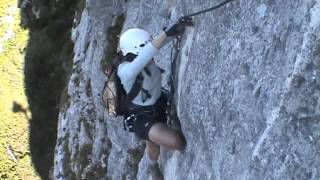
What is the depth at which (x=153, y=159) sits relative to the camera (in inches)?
546

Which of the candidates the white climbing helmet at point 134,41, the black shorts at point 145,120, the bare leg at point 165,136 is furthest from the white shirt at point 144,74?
the bare leg at point 165,136

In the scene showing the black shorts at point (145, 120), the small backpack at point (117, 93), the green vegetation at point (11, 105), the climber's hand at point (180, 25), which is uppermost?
the climber's hand at point (180, 25)

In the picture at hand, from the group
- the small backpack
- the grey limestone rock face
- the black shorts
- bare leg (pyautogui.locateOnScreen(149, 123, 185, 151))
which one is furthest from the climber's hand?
bare leg (pyautogui.locateOnScreen(149, 123, 185, 151))

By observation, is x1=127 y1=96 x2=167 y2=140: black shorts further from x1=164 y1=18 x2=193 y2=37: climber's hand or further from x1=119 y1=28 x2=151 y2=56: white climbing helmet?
x1=164 y1=18 x2=193 y2=37: climber's hand

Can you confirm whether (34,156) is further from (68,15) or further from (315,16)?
(315,16)

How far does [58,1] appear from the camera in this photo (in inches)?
1415

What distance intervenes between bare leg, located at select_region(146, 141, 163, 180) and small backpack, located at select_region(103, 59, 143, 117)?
85.0 inches

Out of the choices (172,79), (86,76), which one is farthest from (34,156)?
(172,79)

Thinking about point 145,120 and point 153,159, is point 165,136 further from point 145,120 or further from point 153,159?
point 153,159

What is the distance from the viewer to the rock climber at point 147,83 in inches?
407

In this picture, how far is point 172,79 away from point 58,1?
25.2 m

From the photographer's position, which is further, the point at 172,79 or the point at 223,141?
the point at 172,79

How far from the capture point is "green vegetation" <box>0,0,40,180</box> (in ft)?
112

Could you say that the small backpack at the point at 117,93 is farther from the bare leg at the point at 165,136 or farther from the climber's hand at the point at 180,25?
the climber's hand at the point at 180,25
